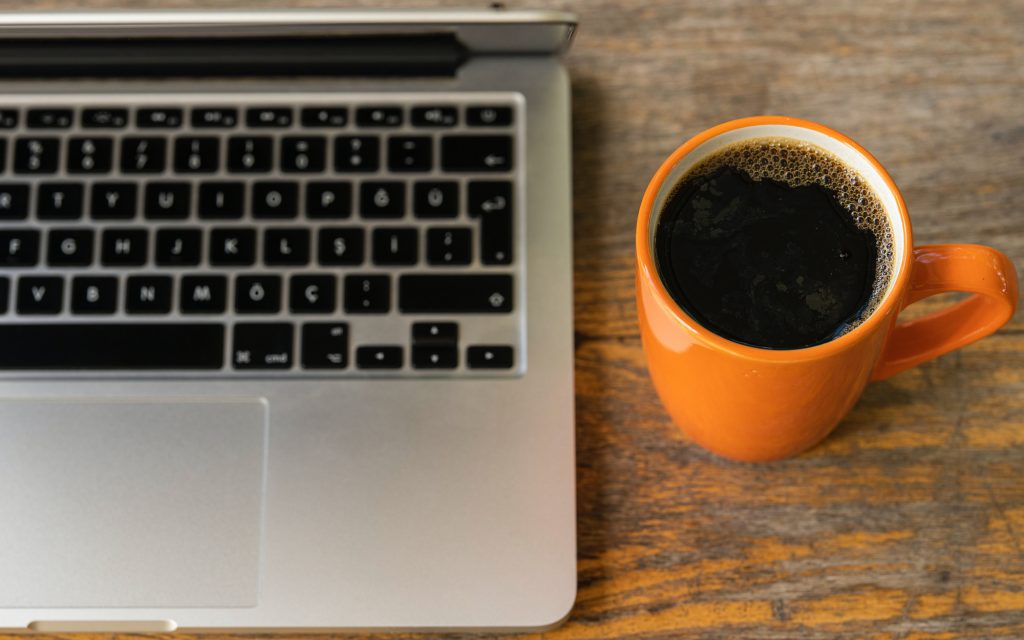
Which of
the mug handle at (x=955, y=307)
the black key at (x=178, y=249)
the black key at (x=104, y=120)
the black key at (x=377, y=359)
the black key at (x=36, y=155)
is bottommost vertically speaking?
the black key at (x=377, y=359)

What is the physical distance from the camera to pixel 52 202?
0.49 m

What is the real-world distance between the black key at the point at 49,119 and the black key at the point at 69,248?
0.07m

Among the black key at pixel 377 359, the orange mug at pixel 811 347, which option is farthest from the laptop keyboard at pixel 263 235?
the orange mug at pixel 811 347

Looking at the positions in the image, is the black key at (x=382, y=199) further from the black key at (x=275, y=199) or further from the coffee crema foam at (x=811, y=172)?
the coffee crema foam at (x=811, y=172)

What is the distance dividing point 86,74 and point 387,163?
0.19 metres

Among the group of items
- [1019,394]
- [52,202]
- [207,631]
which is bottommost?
[207,631]

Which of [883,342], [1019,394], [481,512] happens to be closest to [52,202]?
[481,512]

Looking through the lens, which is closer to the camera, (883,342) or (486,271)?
(883,342)

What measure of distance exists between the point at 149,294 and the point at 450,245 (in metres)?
0.17

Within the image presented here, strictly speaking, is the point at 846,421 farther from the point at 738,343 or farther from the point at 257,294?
the point at 257,294

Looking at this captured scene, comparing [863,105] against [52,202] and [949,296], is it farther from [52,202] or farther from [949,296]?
[52,202]

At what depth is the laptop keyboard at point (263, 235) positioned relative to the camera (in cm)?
47

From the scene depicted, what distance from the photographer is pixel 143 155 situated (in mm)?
501

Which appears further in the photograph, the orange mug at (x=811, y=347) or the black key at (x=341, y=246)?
the black key at (x=341, y=246)
